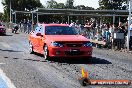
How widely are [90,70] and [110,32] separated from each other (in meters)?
11.8

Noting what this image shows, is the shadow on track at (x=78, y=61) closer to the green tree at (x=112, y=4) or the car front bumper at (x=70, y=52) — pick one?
the car front bumper at (x=70, y=52)

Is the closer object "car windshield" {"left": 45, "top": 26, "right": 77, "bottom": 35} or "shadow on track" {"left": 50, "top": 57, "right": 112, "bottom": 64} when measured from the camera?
"shadow on track" {"left": 50, "top": 57, "right": 112, "bottom": 64}

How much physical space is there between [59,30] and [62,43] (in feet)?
5.48

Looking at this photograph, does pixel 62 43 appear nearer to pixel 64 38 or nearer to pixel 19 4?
pixel 64 38

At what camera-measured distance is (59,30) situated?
53.8 ft

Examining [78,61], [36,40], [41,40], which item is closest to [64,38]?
[78,61]

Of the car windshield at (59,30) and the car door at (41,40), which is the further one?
the car windshield at (59,30)

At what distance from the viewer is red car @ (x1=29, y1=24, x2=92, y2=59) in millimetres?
14773

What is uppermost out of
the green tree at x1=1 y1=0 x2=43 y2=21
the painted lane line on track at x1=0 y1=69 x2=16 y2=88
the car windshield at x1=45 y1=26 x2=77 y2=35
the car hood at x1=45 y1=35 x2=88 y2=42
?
the green tree at x1=1 y1=0 x2=43 y2=21

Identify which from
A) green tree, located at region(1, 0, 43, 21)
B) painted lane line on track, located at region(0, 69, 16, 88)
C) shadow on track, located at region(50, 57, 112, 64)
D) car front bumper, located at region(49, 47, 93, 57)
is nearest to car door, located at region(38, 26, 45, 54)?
shadow on track, located at region(50, 57, 112, 64)

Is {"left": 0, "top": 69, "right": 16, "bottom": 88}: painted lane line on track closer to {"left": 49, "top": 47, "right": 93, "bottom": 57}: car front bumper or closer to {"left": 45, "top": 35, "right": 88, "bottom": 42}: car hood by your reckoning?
{"left": 49, "top": 47, "right": 93, "bottom": 57}: car front bumper

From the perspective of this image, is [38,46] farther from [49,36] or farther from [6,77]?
[6,77]

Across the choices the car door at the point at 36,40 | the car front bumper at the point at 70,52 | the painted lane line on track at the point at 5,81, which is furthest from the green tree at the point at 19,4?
the painted lane line on track at the point at 5,81

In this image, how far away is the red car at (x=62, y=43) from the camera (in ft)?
48.5
